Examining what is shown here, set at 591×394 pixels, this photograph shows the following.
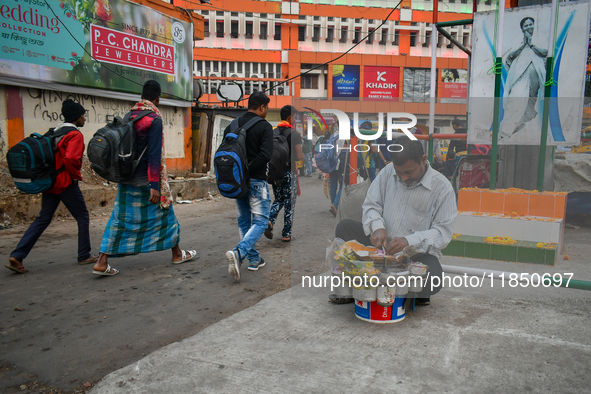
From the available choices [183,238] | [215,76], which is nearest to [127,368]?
[183,238]

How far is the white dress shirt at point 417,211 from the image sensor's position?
289cm

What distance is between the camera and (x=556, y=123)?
14.2 ft

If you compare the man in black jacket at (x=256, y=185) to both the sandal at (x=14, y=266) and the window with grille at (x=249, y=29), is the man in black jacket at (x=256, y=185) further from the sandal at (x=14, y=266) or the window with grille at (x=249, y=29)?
the window with grille at (x=249, y=29)

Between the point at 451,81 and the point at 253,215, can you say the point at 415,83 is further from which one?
the point at 253,215

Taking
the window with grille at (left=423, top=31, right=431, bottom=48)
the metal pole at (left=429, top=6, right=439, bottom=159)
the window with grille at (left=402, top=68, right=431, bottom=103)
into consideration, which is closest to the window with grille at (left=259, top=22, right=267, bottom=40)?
the window with grille at (left=402, top=68, right=431, bottom=103)

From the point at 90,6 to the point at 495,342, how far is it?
345 inches

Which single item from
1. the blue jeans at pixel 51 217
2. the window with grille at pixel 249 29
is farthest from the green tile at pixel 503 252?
the window with grille at pixel 249 29

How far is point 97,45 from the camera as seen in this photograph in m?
8.38

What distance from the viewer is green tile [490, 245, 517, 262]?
13.6 feet

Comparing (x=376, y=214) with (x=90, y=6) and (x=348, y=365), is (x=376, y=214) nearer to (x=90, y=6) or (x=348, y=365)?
(x=348, y=365)

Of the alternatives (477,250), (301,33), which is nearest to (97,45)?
(477,250)

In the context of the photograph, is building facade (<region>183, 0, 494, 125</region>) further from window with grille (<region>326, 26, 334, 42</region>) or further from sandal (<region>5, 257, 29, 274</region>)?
sandal (<region>5, 257, 29, 274</region>)

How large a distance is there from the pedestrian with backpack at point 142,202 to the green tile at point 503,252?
3135mm

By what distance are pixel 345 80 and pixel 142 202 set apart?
32.2 m
